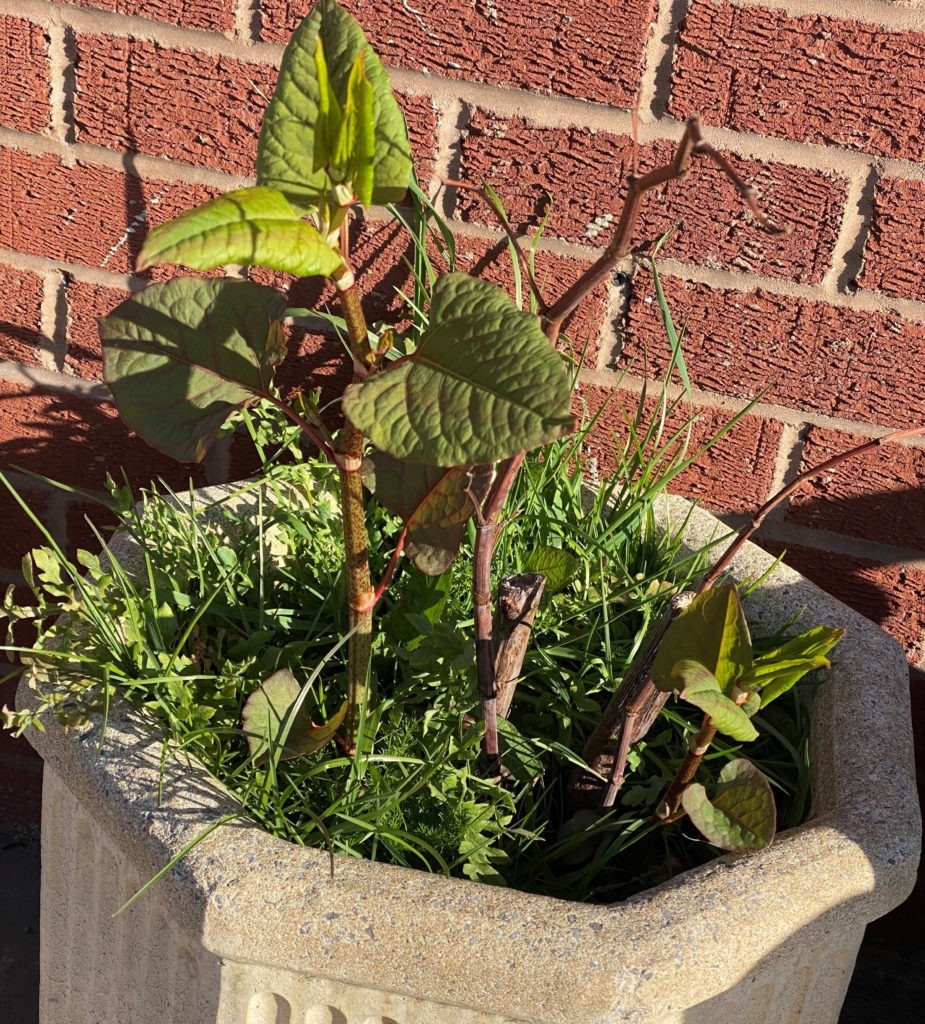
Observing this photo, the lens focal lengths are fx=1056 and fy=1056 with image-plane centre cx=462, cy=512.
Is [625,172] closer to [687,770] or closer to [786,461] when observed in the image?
[786,461]

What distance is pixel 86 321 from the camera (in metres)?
1.15

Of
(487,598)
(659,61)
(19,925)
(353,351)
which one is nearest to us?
(353,351)

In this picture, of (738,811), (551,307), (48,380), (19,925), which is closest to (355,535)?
(551,307)

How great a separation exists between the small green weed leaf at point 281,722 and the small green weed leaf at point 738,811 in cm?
25

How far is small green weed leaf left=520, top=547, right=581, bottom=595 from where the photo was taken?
2.77 ft

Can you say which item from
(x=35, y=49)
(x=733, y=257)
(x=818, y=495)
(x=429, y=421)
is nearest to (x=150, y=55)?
(x=35, y=49)

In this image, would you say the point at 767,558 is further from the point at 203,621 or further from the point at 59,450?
the point at 59,450

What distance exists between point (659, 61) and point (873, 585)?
0.58 m

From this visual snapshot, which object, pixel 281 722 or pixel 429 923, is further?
pixel 281 722

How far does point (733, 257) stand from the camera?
1015 mm

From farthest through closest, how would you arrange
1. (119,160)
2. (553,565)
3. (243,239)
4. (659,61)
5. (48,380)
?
1. (48,380)
2. (119,160)
3. (659,61)
4. (553,565)
5. (243,239)

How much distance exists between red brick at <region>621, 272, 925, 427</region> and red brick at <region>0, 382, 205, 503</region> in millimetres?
551

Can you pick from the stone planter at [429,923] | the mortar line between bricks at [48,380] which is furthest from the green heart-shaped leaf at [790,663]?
the mortar line between bricks at [48,380]

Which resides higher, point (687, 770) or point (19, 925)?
point (687, 770)
